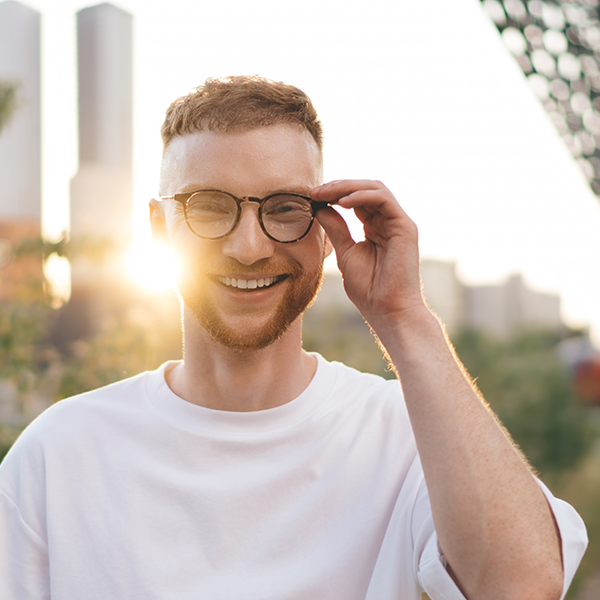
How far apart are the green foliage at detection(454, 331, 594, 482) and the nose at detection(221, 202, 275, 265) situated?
89.8ft

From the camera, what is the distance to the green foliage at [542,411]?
3131 centimetres

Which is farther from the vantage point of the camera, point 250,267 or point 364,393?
point 364,393

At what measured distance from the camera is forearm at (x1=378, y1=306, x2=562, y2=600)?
1.55 metres

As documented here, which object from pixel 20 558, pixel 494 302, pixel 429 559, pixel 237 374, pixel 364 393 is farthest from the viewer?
pixel 494 302

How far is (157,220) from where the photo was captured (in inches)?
92.2

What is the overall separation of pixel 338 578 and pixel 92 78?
15.6 feet

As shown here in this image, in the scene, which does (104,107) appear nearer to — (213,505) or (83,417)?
(83,417)

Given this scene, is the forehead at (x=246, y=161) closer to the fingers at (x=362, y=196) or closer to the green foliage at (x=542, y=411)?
the fingers at (x=362, y=196)

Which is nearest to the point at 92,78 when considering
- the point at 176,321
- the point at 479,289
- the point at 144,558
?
the point at 144,558

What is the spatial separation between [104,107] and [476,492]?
4987mm

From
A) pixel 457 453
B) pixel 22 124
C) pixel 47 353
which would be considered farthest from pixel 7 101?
pixel 457 453

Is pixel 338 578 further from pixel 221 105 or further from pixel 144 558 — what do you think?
pixel 221 105

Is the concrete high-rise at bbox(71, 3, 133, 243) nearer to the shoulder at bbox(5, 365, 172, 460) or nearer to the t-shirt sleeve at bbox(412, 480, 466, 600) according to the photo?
the shoulder at bbox(5, 365, 172, 460)

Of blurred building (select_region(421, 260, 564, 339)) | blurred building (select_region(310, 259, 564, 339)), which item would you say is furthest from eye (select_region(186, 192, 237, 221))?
blurred building (select_region(421, 260, 564, 339))
